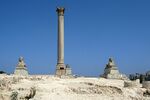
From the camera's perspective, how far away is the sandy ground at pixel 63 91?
27.7 m

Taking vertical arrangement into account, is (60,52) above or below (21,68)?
above

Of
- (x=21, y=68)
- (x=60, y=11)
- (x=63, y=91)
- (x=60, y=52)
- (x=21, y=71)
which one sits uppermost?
(x=60, y=11)

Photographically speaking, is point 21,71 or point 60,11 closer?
point 21,71

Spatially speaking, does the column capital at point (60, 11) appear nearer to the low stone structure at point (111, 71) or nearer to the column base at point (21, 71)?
the column base at point (21, 71)

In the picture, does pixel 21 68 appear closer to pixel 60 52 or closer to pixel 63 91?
pixel 60 52

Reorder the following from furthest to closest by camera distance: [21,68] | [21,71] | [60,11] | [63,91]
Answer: [60,11] < [21,68] < [21,71] < [63,91]

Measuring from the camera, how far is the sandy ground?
27.7 m

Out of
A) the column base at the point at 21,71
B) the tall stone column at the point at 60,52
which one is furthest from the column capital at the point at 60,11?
the column base at the point at 21,71

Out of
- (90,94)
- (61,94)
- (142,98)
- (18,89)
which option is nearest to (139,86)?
(142,98)

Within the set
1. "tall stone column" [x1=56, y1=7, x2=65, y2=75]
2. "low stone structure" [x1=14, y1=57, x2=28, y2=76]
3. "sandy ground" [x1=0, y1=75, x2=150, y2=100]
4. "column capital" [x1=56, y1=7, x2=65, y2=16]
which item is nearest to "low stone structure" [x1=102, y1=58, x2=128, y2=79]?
"tall stone column" [x1=56, y1=7, x2=65, y2=75]

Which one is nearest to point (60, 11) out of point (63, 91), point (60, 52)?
point (60, 52)

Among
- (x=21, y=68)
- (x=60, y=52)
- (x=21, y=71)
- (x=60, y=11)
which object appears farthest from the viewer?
(x=60, y=11)

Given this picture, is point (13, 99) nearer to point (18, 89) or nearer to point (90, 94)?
point (18, 89)

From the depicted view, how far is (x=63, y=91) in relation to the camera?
93.5ft
